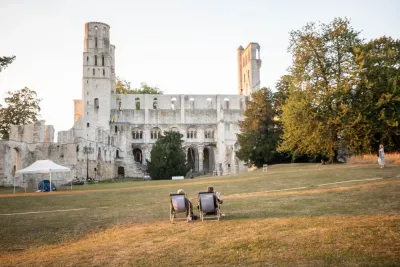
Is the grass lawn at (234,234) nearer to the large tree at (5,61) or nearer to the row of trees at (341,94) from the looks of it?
the large tree at (5,61)

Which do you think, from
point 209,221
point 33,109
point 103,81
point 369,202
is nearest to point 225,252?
point 209,221

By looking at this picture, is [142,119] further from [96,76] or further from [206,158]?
[206,158]

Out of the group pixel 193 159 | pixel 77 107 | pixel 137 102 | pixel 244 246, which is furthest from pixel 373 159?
pixel 77 107

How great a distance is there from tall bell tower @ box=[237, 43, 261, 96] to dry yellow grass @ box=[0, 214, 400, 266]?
218 ft

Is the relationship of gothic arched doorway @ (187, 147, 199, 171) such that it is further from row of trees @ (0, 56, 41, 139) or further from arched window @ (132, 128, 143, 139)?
row of trees @ (0, 56, 41, 139)

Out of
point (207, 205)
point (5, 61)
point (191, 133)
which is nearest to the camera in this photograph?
point (207, 205)

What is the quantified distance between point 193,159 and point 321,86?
47.7 metres

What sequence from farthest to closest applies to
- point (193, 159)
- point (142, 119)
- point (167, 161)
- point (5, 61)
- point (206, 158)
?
point (206, 158), point (193, 159), point (142, 119), point (167, 161), point (5, 61)

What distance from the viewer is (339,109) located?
26.8 m

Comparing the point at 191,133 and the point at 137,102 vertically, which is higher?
the point at 137,102

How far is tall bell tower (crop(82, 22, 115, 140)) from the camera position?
65938 mm

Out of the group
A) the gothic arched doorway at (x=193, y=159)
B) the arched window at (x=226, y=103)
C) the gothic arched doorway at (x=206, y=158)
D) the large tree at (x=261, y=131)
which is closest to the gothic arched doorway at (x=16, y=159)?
the large tree at (x=261, y=131)

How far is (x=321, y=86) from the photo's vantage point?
1119 inches

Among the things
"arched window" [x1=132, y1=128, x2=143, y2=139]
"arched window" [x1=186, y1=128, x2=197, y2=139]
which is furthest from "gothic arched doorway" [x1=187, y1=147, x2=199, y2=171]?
"arched window" [x1=132, y1=128, x2=143, y2=139]
